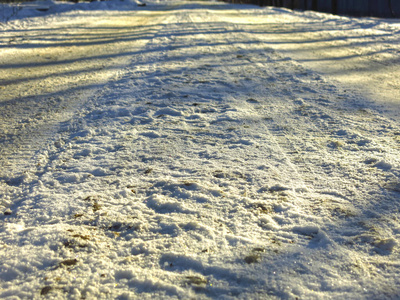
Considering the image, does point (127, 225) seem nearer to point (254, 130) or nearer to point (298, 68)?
point (254, 130)

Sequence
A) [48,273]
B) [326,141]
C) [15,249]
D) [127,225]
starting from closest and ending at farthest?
[48,273] → [15,249] → [127,225] → [326,141]

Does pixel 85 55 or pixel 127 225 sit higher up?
pixel 85 55

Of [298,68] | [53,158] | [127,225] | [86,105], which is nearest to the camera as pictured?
[127,225]

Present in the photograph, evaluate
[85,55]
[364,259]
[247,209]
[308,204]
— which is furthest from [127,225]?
[85,55]

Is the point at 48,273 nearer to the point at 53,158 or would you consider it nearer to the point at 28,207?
the point at 28,207

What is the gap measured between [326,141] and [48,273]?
2.44 m

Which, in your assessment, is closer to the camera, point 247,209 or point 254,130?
point 247,209

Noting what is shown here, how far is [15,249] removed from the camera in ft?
6.04

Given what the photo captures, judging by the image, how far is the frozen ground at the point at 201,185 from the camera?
5.46ft

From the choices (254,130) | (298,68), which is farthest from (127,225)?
(298,68)

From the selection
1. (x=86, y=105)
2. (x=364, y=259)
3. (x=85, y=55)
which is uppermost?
(x=85, y=55)

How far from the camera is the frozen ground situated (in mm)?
1664

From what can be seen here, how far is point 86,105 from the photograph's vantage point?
4207 millimetres

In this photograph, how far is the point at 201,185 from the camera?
2441mm
